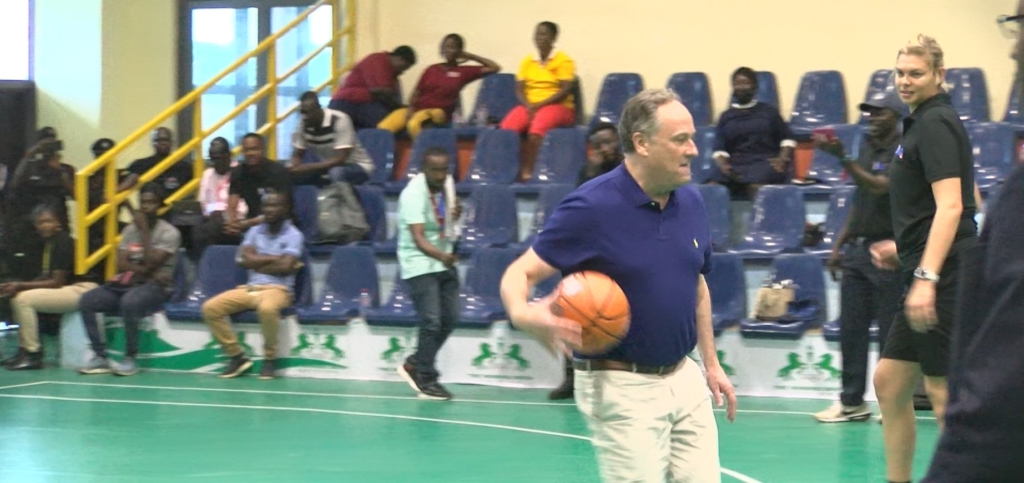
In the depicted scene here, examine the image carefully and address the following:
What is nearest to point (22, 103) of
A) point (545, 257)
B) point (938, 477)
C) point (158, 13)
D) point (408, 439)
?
point (158, 13)

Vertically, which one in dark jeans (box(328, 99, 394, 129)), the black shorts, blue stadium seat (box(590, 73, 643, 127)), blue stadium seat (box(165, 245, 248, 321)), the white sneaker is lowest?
the white sneaker

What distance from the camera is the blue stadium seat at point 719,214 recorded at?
11.6 m

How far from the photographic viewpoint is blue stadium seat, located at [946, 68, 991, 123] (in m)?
12.2

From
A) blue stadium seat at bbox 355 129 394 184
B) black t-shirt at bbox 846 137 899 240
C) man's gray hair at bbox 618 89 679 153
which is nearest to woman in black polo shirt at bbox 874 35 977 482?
man's gray hair at bbox 618 89 679 153

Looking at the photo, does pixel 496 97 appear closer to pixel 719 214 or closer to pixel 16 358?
pixel 719 214

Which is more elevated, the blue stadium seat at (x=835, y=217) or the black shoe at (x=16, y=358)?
the blue stadium seat at (x=835, y=217)

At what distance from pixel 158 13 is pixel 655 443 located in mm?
13863

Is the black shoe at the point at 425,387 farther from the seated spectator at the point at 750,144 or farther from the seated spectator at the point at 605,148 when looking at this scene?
the seated spectator at the point at 750,144

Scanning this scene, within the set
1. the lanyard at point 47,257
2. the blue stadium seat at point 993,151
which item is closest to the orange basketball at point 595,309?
the blue stadium seat at point 993,151

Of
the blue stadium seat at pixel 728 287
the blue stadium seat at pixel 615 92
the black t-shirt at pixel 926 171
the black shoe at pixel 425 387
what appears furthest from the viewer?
the blue stadium seat at pixel 615 92

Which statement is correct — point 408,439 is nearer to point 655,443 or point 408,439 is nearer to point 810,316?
point 810,316

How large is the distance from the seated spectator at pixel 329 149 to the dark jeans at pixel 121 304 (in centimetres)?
173

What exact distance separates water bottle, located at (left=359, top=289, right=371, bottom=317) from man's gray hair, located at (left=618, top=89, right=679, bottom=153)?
308 inches

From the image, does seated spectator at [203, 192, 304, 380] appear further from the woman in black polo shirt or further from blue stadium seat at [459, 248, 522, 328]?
the woman in black polo shirt
